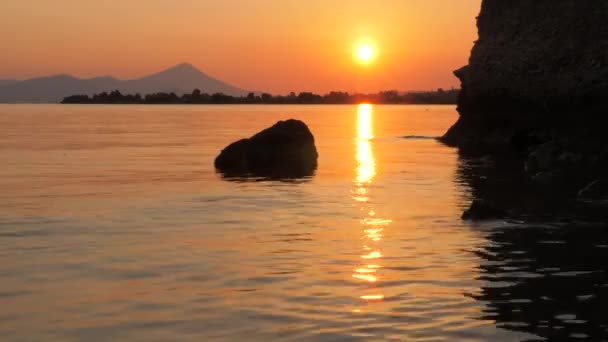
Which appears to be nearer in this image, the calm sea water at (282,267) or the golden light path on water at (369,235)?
the calm sea water at (282,267)

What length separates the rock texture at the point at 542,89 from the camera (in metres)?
38.0

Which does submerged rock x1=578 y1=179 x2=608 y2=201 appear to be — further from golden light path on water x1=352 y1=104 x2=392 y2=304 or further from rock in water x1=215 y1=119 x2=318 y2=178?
rock in water x1=215 y1=119 x2=318 y2=178

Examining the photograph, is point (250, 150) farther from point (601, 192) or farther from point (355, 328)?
point (355, 328)

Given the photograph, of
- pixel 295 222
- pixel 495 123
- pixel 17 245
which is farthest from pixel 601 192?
pixel 495 123

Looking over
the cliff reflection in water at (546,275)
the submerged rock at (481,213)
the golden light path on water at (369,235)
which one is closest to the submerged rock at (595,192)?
the cliff reflection in water at (546,275)

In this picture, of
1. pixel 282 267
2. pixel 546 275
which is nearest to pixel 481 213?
pixel 546 275

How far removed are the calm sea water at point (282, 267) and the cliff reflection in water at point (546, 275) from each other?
0.15ft

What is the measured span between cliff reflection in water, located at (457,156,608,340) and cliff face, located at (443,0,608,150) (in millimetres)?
18268

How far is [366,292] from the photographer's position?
13.8 m

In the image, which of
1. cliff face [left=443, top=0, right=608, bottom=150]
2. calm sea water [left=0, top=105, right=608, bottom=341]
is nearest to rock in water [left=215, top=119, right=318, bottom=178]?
calm sea water [left=0, top=105, right=608, bottom=341]

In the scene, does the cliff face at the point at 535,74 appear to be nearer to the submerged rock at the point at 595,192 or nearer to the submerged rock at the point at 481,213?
the submerged rock at the point at 595,192

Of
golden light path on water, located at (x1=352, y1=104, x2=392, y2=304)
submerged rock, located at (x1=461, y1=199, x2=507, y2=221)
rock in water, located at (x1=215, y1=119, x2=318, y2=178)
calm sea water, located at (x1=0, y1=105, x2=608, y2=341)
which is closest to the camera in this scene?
calm sea water, located at (x1=0, y1=105, x2=608, y2=341)

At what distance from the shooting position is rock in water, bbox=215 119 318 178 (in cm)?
3879

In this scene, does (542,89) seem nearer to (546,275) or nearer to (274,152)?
(274,152)
